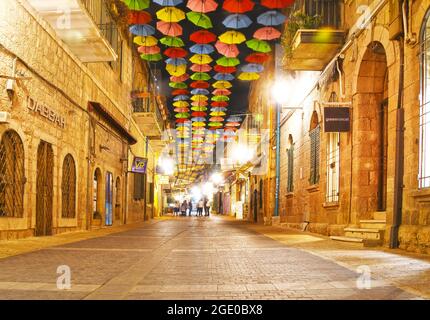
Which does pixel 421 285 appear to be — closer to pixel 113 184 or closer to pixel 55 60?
pixel 55 60

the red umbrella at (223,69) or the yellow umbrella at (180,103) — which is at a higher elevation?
the red umbrella at (223,69)

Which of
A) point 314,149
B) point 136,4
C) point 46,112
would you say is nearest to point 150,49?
point 136,4

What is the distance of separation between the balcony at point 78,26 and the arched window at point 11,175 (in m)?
3.47

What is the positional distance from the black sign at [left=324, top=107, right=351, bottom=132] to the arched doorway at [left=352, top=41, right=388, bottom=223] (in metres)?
0.37

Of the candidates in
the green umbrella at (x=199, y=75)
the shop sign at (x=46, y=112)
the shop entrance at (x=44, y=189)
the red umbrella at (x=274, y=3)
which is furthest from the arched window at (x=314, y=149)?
the shop entrance at (x=44, y=189)

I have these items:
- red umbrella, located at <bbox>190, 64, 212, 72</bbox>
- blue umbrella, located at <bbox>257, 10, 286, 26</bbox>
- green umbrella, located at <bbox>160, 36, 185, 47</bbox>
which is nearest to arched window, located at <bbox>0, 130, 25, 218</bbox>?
green umbrella, located at <bbox>160, 36, 185, 47</bbox>

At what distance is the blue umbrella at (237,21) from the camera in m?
18.5

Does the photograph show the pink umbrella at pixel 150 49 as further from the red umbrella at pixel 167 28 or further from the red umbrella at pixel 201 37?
the red umbrella at pixel 167 28

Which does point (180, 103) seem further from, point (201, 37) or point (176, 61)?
point (201, 37)

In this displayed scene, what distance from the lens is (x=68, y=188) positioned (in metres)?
14.9

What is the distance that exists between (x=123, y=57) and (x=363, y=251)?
18170mm

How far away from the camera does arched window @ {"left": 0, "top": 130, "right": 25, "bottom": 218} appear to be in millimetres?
10320

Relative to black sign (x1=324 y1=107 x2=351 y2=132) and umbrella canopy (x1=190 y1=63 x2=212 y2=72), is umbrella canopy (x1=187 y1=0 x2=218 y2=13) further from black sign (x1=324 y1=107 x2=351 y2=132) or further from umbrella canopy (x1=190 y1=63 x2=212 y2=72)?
black sign (x1=324 y1=107 x2=351 y2=132)
